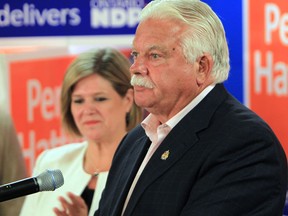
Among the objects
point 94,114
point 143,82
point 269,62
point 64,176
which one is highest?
point 143,82

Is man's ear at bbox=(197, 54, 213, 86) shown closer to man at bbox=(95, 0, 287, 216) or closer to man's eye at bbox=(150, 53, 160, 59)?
man at bbox=(95, 0, 287, 216)

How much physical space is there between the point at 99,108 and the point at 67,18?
643mm

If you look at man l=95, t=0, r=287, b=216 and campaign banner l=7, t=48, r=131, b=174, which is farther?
campaign banner l=7, t=48, r=131, b=174

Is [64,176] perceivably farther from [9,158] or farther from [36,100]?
[36,100]

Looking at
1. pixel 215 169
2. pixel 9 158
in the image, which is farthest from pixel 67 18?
pixel 215 169

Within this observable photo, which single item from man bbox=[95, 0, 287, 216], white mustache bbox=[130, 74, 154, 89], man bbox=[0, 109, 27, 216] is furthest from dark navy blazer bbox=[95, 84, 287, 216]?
man bbox=[0, 109, 27, 216]

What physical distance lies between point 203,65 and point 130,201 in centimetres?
57

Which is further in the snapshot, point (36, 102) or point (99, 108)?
point (36, 102)

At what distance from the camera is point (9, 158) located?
464 cm

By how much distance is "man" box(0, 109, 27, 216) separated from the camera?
15.0 feet

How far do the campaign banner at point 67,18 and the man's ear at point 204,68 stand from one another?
199 centimetres

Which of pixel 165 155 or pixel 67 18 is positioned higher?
pixel 67 18

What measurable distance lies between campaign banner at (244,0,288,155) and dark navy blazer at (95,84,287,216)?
1726 millimetres

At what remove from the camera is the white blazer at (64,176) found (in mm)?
4258
